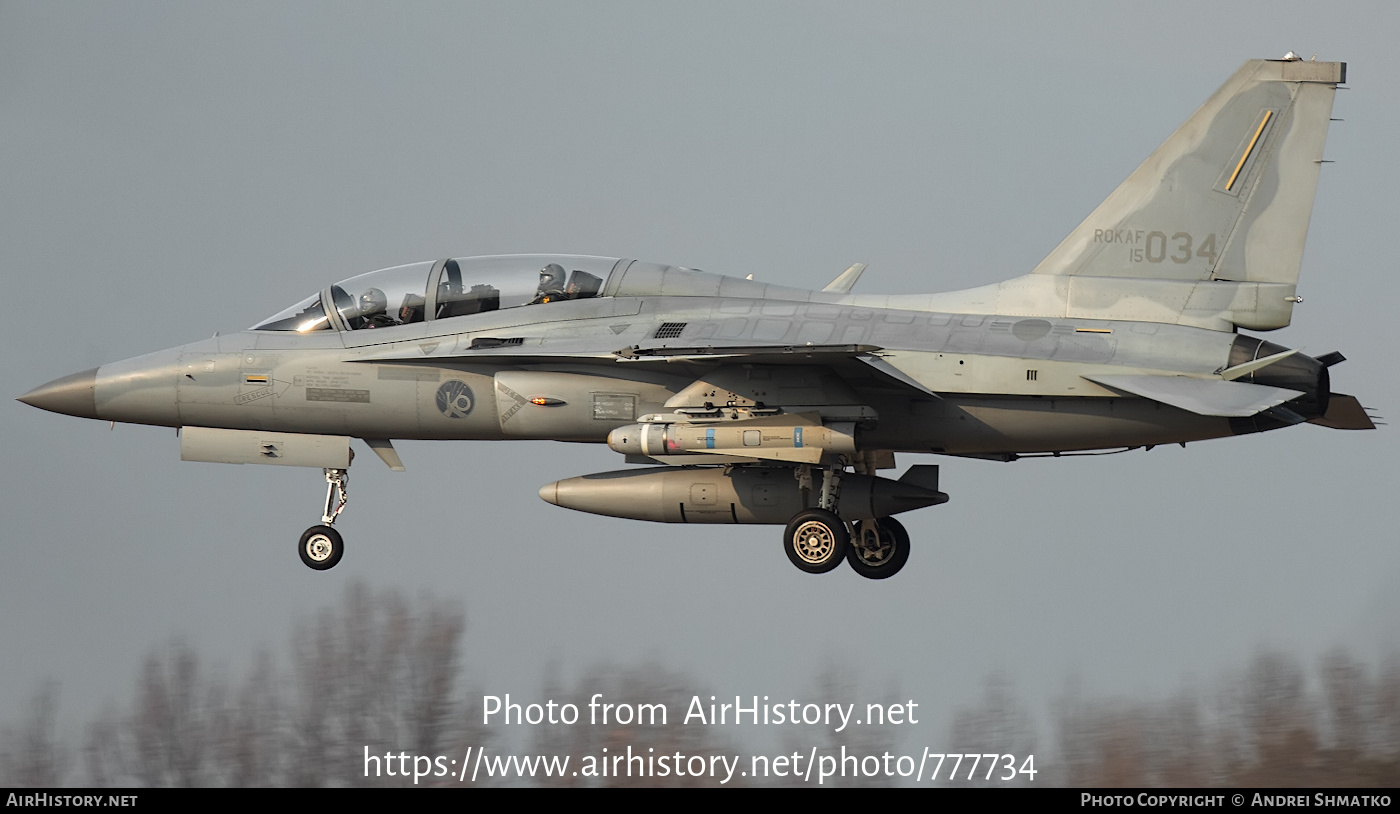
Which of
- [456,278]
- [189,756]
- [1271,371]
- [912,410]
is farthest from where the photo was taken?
[189,756]

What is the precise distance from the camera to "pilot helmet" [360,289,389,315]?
19453 millimetres

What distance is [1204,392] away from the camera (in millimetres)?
16719

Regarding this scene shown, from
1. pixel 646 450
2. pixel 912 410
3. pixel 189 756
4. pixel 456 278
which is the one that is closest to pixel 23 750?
pixel 189 756

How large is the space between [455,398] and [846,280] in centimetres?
445

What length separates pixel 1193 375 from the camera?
17000 mm

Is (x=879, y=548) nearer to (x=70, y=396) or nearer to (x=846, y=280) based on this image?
(x=846, y=280)

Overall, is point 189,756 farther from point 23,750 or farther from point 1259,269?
point 1259,269

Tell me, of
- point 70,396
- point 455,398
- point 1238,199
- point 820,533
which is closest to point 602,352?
point 455,398

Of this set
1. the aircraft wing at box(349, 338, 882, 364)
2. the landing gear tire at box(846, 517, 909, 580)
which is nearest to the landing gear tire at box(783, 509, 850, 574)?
the landing gear tire at box(846, 517, 909, 580)

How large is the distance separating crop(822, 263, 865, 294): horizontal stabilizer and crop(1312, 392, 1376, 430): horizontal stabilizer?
5.02 m

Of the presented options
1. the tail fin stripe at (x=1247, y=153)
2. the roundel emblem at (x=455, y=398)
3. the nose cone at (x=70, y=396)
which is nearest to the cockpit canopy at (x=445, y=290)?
the roundel emblem at (x=455, y=398)

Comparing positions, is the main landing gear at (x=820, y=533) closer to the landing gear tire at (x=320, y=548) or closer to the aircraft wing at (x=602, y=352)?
the aircraft wing at (x=602, y=352)

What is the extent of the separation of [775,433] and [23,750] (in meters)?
12.4

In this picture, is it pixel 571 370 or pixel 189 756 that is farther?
pixel 189 756
